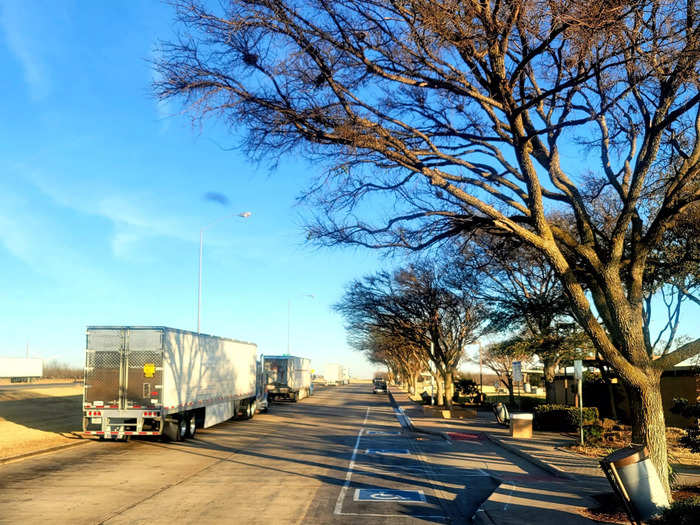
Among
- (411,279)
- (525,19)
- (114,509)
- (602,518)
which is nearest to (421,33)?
(525,19)

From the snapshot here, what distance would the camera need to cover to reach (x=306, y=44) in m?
9.84

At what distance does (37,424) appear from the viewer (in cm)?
2661

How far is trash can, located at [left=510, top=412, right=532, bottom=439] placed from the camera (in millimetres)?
23125

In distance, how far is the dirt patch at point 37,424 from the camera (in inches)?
773

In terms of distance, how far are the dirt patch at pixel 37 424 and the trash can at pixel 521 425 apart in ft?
48.9

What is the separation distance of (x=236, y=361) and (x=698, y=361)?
1973cm

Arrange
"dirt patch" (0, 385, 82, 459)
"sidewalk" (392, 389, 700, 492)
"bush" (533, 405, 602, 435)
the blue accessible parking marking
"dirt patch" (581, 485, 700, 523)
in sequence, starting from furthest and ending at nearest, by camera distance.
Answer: "bush" (533, 405, 602, 435) < "dirt patch" (0, 385, 82, 459) < "sidewalk" (392, 389, 700, 492) < the blue accessible parking marking < "dirt patch" (581, 485, 700, 523)

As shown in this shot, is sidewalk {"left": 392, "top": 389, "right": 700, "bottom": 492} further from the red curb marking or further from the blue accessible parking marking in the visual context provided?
the blue accessible parking marking

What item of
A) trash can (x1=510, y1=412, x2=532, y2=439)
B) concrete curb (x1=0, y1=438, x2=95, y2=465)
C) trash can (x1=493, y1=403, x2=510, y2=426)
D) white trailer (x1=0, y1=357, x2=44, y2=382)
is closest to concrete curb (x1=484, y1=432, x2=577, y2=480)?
trash can (x1=510, y1=412, x2=532, y2=439)

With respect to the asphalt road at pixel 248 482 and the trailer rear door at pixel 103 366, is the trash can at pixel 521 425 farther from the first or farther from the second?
the trailer rear door at pixel 103 366

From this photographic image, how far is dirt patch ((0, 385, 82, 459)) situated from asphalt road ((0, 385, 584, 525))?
60.9 inches

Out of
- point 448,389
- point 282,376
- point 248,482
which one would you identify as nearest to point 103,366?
point 248,482

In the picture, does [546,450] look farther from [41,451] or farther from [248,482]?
[41,451]

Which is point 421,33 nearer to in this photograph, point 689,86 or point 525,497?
point 689,86
